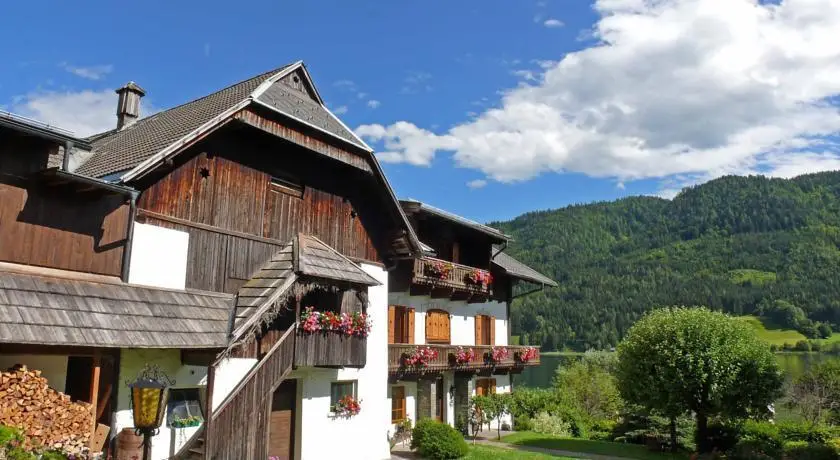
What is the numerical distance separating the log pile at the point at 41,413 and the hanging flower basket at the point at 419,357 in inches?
453

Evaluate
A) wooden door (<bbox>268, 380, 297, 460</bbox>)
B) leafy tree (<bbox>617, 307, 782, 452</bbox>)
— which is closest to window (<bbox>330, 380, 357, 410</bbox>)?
wooden door (<bbox>268, 380, 297, 460</bbox>)

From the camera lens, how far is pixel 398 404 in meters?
22.2

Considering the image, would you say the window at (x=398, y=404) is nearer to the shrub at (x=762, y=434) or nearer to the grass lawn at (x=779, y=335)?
the shrub at (x=762, y=434)

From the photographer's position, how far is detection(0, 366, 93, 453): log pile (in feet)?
29.9

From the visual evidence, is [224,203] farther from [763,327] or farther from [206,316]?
[763,327]

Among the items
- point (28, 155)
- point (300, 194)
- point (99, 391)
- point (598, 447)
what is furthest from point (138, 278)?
point (598, 447)

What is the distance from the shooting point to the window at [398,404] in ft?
71.6

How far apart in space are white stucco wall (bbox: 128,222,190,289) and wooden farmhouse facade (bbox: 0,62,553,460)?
0.10 feet

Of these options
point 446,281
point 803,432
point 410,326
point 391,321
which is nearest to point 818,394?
point 803,432

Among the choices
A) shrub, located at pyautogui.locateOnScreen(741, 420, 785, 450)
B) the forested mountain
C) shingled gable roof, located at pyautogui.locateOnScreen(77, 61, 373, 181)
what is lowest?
shrub, located at pyautogui.locateOnScreen(741, 420, 785, 450)

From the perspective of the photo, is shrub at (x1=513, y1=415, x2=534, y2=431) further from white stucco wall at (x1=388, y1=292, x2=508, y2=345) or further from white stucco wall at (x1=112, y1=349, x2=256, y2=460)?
white stucco wall at (x1=112, y1=349, x2=256, y2=460)

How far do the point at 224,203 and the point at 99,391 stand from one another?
468 centimetres

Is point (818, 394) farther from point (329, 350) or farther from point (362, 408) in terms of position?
point (329, 350)

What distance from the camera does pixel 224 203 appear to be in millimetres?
13727
